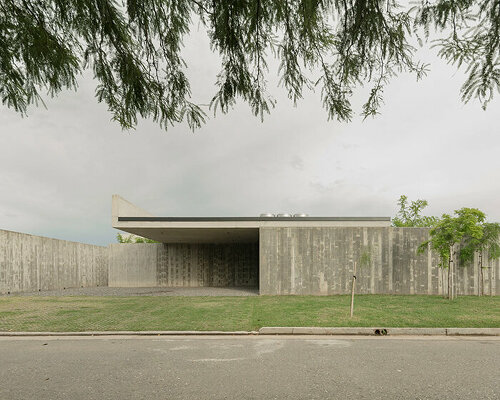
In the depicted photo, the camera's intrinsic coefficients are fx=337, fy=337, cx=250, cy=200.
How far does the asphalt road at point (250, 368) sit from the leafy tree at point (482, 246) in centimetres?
962

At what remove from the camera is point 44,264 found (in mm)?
20172

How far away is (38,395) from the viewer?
13.4 ft

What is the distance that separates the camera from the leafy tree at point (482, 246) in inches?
591

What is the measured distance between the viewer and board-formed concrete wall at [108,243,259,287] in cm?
2448

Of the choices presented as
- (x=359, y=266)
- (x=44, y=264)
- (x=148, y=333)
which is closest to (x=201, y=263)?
(x=44, y=264)

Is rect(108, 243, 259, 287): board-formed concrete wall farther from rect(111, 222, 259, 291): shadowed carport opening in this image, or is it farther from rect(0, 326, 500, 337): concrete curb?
rect(0, 326, 500, 337): concrete curb

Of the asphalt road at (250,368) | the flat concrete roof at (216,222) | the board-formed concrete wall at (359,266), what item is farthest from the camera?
the flat concrete roof at (216,222)

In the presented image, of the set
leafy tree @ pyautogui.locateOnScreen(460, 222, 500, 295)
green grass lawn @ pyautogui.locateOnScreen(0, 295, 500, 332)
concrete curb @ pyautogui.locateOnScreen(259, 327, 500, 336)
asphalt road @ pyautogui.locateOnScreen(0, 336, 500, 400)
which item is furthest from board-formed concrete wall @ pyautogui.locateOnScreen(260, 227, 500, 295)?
asphalt road @ pyautogui.locateOnScreen(0, 336, 500, 400)

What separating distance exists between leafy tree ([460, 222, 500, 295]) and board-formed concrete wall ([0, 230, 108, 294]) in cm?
2239

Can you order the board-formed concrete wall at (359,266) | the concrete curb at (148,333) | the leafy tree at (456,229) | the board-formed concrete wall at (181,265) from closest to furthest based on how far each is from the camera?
the concrete curb at (148,333) < the leafy tree at (456,229) < the board-formed concrete wall at (359,266) < the board-formed concrete wall at (181,265)

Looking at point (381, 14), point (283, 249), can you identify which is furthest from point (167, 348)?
point (283, 249)

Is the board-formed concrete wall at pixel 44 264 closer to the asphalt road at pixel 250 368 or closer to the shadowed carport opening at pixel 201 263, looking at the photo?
the shadowed carport opening at pixel 201 263

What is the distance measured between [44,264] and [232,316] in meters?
15.9

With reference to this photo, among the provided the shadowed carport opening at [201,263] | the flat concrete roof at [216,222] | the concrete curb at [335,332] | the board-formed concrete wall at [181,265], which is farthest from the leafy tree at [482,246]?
the board-formed concrete wall at [181,265]
